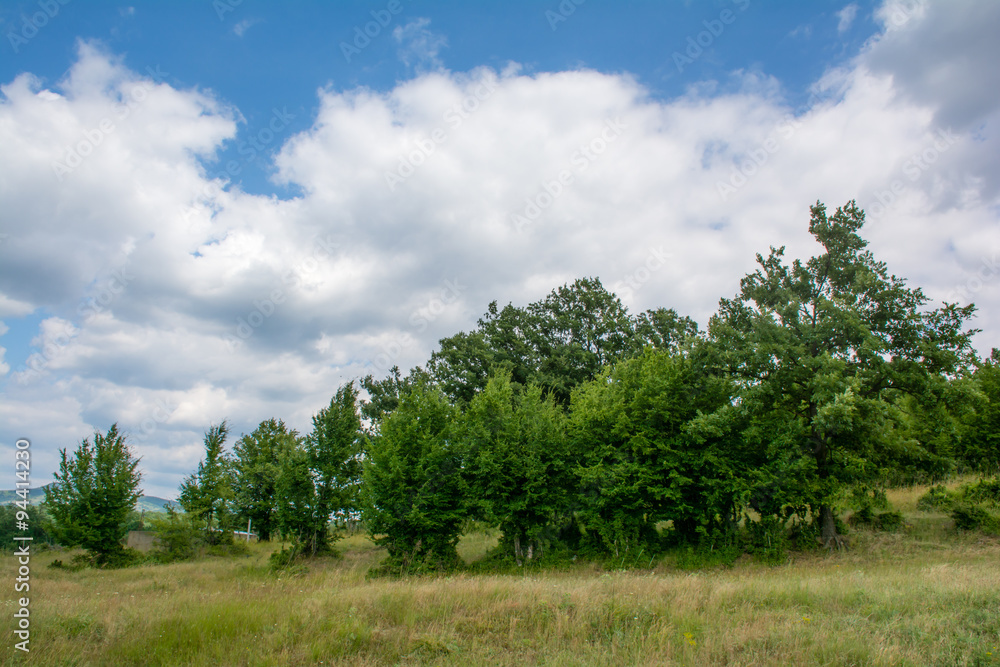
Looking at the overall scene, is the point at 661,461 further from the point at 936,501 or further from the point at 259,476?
the point at 259,476

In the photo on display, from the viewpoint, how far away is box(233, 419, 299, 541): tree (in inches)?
1235

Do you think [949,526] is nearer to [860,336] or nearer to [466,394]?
[860,336]

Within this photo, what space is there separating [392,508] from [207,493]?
56.5 feet

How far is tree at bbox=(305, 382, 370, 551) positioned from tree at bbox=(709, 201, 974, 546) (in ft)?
55.7

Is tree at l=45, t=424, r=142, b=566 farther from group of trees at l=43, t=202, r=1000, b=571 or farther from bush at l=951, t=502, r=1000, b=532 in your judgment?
bush at l=951, t=502, r=1000, b=532

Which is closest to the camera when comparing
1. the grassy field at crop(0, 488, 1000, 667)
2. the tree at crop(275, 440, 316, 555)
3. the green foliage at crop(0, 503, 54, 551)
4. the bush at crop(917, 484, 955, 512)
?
the grassy field at crop(0, 488, 1000, 667)

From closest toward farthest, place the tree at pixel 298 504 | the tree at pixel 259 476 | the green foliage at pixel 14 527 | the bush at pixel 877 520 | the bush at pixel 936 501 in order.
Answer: the bush at pixel 877 520 → the bush at pixel 936 501 → the tree at pixel 298 504 → the tree at pixel 259 476 → the green foliage at pixel 14 527

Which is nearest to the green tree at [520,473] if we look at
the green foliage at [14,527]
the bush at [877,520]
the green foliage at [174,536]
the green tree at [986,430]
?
the bush at [877,520]

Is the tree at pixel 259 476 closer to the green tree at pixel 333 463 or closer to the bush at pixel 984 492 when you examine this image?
the green tree at pixel 333 463

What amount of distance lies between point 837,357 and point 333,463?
68.9 ft

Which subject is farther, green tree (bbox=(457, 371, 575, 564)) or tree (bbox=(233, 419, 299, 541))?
tree (bbox=(233, 419, 299, 541))

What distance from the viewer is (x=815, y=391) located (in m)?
17.0

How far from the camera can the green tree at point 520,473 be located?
65.2ft

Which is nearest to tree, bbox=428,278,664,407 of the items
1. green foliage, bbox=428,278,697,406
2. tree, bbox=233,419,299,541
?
green foliage, bbox=428,278,697,406
